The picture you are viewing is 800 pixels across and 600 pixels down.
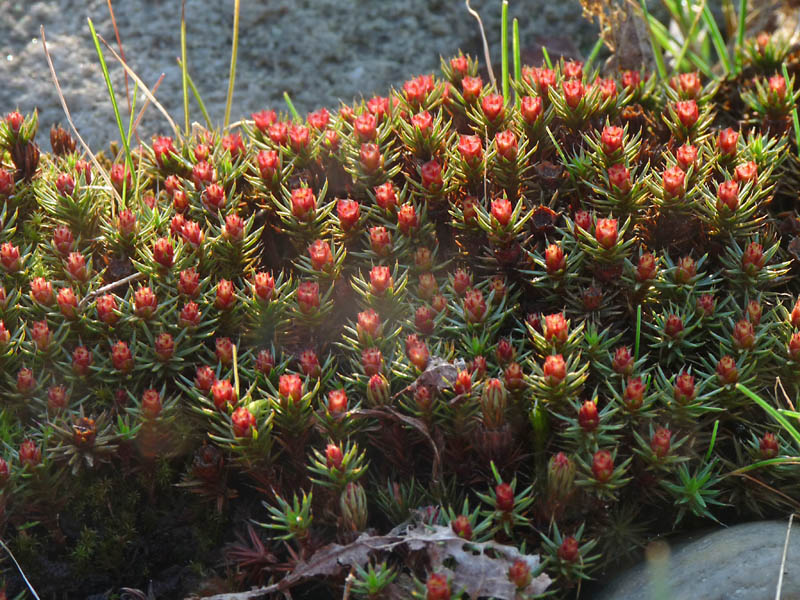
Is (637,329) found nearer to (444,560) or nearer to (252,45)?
(444,560)

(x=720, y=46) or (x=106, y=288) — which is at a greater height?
(x=106, y=288)

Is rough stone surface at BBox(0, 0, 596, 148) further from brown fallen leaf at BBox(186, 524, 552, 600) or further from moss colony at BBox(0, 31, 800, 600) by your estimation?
brown fallen leaf at BBox(186, 524, 552, 600)

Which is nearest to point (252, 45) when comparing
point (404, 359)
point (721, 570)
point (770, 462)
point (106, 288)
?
point (106, 288)

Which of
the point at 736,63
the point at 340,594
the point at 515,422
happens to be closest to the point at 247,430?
the point at 340,594

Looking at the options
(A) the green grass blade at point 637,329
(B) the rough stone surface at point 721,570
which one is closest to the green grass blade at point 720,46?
(A) the green grass blade at point 637,329

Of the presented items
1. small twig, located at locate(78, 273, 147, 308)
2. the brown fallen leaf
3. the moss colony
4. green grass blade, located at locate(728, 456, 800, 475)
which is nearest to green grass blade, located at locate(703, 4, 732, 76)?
the moss colony

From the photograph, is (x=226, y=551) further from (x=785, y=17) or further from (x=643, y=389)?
(x=785, y=17)

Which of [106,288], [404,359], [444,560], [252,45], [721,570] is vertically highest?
[252,45]
